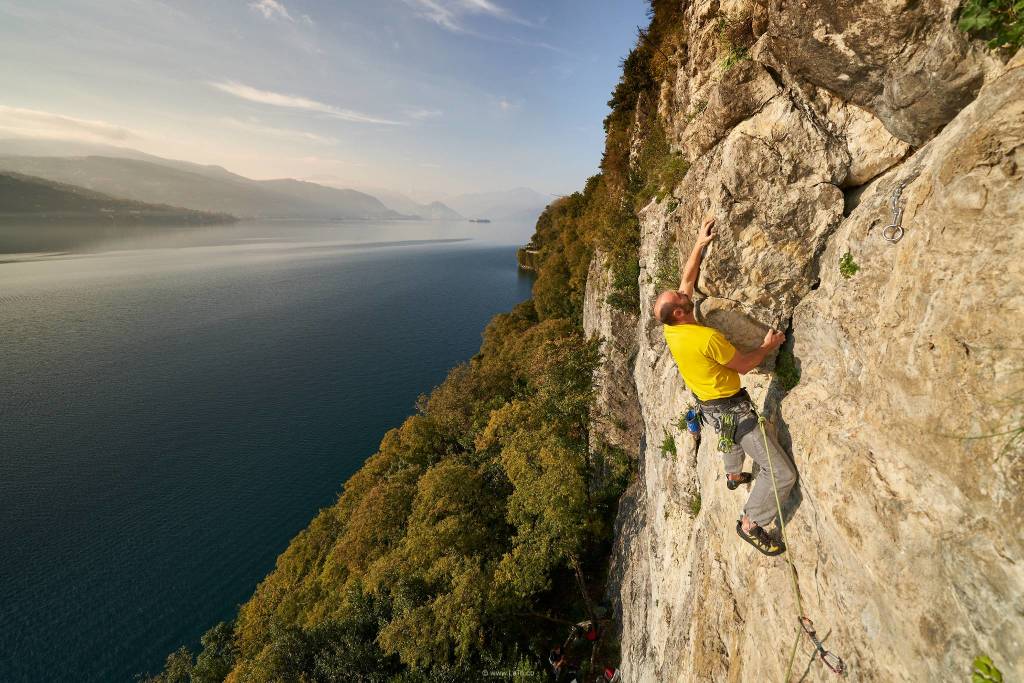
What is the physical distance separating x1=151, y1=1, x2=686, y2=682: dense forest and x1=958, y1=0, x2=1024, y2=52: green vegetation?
590 centimetres

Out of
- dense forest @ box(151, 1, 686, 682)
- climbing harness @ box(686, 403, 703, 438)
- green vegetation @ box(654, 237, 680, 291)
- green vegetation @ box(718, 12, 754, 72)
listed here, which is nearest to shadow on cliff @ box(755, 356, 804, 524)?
climbing harness @ box(686, 403, 703, 438)

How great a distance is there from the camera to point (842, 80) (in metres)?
6.20

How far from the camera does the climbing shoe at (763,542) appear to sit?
6.23 metres

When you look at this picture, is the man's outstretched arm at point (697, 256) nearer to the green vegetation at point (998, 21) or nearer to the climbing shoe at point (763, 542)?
the green vegetation at point (998, 21)

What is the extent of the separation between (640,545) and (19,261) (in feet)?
624

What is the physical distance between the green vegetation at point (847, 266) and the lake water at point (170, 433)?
129 ft

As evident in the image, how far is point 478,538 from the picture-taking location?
71.1ft

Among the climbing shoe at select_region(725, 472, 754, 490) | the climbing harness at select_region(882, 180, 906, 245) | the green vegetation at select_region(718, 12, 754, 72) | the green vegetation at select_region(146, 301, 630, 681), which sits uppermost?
Answer: the green vegetation at select_region(718, 12, 754, 72)

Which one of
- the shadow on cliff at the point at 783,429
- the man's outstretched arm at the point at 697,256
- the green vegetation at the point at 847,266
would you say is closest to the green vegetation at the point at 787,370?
the shadow on cliff at the point at 783,429

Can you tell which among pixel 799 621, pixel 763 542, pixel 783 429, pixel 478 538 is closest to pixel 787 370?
pixel 783 429

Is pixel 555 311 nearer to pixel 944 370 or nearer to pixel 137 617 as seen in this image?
pixel 944 370

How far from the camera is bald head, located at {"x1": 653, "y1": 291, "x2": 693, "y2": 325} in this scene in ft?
20.0

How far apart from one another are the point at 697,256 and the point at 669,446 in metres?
6.16

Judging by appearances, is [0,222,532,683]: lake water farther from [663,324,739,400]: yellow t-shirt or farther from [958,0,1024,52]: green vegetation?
[958,0,1024,52]: green vegetation
